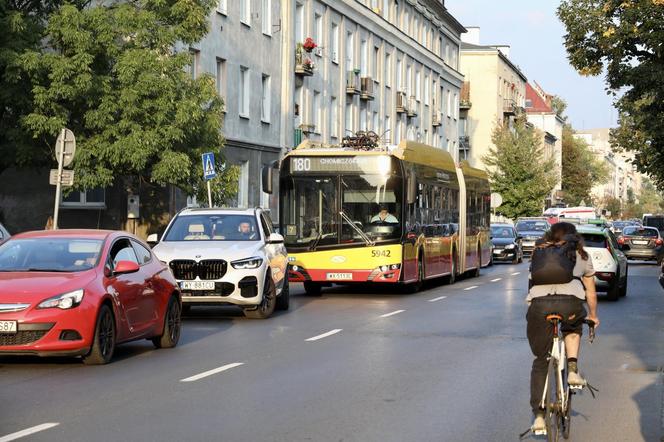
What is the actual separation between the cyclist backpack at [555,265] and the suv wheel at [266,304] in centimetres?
1151

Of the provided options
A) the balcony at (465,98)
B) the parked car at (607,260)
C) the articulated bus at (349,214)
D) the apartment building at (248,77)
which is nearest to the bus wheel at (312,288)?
the articulated bus at (349,214)

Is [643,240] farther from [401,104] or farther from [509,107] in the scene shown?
[509,107]

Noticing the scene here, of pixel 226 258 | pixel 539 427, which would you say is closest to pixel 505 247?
pixel 226 258

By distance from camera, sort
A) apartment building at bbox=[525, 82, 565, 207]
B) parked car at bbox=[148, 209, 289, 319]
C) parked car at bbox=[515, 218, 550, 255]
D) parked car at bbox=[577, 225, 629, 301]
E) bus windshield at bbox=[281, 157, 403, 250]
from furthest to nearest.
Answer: apartment building at bbox=[525, 82, 565, 207] → parked car at bbox=[515, 218, 550, 255] → parked car at bbox=[577, 225, 629, 301] → bus windshield at bbox=[281, 157, 403, 250] → parked car at bbox=[148, 209, 289, 319]

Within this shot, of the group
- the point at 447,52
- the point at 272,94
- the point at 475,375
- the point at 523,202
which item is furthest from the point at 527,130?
the point at 475,375

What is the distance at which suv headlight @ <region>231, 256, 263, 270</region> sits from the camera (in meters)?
19.3

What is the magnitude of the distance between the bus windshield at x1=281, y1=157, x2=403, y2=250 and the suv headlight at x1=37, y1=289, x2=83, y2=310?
43.2 ft

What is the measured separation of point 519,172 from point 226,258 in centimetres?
7414

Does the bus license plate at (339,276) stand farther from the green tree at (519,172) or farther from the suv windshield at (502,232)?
the green tree at (519,172)

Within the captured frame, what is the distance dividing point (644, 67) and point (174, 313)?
83.2ft

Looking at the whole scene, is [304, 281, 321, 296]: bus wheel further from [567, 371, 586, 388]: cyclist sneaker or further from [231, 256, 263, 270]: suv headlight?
[567, 371, 586, 388]: cyclist sneaker

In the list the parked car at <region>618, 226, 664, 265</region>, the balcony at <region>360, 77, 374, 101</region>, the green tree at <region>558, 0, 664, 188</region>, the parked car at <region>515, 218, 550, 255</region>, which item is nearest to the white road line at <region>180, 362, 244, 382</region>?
the green tree at <region>558, 0, 664, 188</region>

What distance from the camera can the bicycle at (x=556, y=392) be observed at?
8.10 metres

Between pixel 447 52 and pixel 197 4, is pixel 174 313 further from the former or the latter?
pixel 447 52
